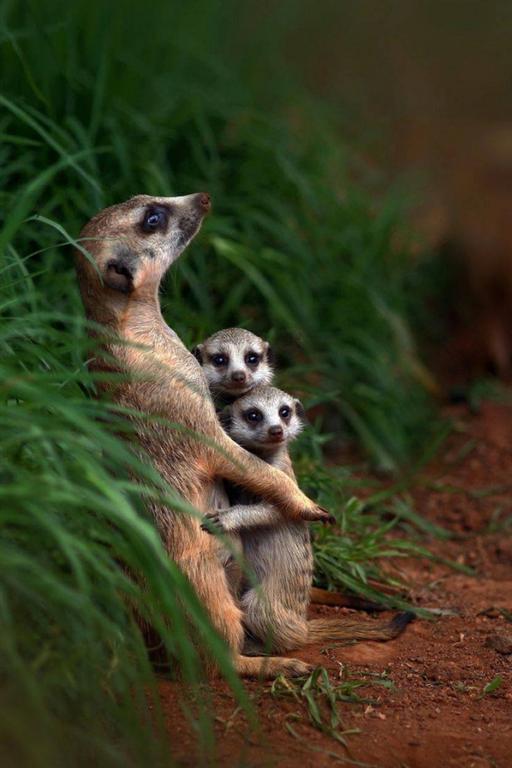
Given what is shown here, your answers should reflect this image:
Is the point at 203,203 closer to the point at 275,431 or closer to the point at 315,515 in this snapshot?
the point at 275,431

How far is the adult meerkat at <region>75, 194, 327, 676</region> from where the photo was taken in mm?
2791

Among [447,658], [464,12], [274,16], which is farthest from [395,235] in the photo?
[464,12]

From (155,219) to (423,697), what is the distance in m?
1.40

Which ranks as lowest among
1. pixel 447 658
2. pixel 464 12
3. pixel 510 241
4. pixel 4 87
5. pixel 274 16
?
pixel 447 658

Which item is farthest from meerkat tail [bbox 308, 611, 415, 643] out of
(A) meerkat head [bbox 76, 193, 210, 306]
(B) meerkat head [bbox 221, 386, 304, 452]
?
(A) meerkat head [bbox 76, 193, 210, 306]

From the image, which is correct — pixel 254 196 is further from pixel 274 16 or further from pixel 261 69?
pixel 274 16

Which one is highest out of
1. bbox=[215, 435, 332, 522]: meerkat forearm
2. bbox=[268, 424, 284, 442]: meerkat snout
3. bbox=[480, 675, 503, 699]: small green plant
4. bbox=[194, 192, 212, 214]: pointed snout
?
bbox=[194, 192, 212, 214]: pointed snout

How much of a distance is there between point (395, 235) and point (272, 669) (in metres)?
3.50

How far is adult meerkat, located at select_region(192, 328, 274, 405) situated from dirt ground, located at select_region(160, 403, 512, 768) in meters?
0.71

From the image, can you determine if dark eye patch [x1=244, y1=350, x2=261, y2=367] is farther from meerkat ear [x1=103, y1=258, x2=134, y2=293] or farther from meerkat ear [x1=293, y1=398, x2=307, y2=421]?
meerkat ear [x1=103, y1=258, x2=134, y2=293]

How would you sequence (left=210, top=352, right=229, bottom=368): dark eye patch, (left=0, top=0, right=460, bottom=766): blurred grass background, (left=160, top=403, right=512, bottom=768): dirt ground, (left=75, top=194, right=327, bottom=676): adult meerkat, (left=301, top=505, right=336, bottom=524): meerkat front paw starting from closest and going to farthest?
(left=0, top=0, right=460, bottom=766): blurred grass background
(left=160, top=403, right=512, bottom=768): dirt ground
(left=75, top=194, right=327, bottom=676): adult meerkat
(left=301, top=505, right=336, bottom=524): meerkat front paw
(left=210, top=352, right=229, bottom=368): dark eye patch

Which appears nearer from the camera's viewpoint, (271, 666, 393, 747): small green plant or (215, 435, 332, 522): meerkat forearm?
(271, 666, 393, 747): small green plant

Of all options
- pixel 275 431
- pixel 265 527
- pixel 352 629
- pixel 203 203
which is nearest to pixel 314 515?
pixel 265 527

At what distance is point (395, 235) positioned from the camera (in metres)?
5.91
